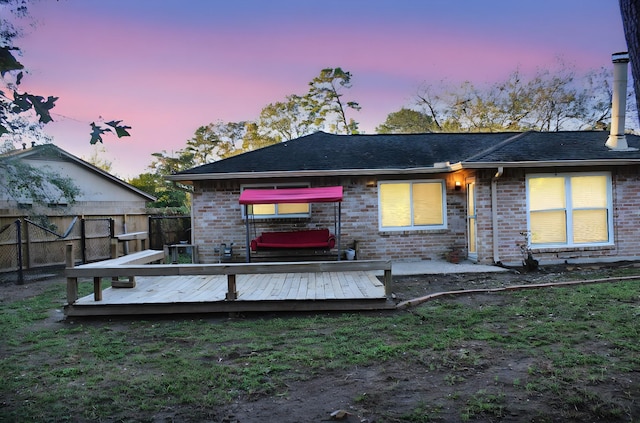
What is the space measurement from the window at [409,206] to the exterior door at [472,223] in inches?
24.6

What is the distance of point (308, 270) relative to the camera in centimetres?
586

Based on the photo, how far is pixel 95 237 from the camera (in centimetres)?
1322

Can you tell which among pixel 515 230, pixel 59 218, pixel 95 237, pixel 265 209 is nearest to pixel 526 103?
pixel 515 230

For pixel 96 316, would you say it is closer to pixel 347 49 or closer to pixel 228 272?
pixel 228 272

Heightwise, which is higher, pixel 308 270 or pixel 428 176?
pixel 428 176

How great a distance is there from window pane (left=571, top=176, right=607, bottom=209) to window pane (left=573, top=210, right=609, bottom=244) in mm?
190

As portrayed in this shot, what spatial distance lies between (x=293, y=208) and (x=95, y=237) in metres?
6.69

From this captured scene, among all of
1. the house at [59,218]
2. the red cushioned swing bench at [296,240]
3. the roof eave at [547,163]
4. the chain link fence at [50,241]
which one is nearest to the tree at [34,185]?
the house at [59,218]

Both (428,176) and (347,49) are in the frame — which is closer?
(428,176)

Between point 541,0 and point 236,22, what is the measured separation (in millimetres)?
8186

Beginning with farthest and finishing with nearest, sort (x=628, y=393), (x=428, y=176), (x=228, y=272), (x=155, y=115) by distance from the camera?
(x=155, y=115), (x=428, y=176), (x=228, y=272), (x=628, y=393)

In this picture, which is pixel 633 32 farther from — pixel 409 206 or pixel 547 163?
pixel 409 206

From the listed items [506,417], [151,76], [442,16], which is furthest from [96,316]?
[442,16]

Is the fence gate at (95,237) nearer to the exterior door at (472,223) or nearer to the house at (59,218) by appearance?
the house at (59,218)
